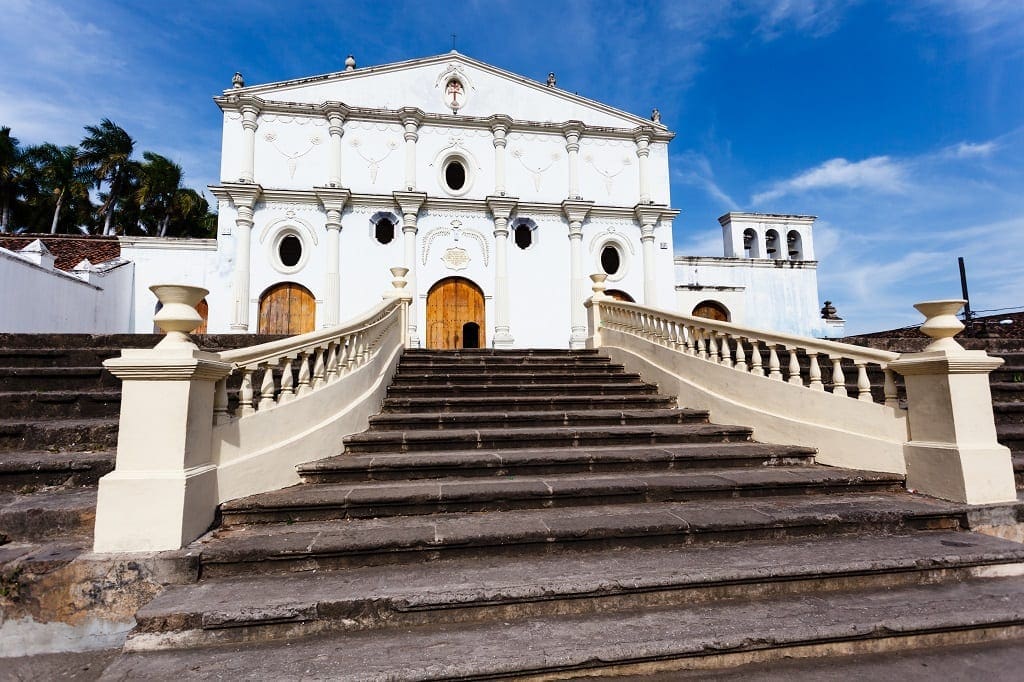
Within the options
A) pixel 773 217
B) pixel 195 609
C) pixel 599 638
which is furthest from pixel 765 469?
pixel 773 217

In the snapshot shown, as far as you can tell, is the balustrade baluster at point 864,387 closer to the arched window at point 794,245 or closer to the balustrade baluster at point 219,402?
the balustrade baluster at point 219,402

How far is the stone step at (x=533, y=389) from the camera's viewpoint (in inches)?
263

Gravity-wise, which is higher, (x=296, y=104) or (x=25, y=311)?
(x=296, y=104)

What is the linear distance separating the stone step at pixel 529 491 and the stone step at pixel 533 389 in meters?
2.56

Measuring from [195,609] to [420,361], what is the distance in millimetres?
5943

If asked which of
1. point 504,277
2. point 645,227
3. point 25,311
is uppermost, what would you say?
point 645,227

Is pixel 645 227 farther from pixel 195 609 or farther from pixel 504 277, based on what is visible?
pixel 195 609

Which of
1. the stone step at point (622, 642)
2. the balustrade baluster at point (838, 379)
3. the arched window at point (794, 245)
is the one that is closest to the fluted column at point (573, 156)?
the arched window at point (794, 245)

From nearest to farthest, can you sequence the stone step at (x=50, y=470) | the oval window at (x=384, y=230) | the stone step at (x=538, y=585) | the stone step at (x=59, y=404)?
the stone step at (x=538, y=585) → the stone step at (x=50, y=470) → the stone step at (x=59, y=404) → the oval window at (x=384, y=230)

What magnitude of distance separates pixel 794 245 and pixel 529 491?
21.7 metres

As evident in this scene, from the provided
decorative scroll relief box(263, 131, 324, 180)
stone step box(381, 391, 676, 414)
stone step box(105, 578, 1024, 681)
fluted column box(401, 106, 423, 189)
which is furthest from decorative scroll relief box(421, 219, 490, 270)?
stone step box(105, 578, 1024, 681)

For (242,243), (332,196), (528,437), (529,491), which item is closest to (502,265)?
A: (332,196)

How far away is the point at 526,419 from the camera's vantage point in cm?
555

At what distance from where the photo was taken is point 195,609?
7.72ft
